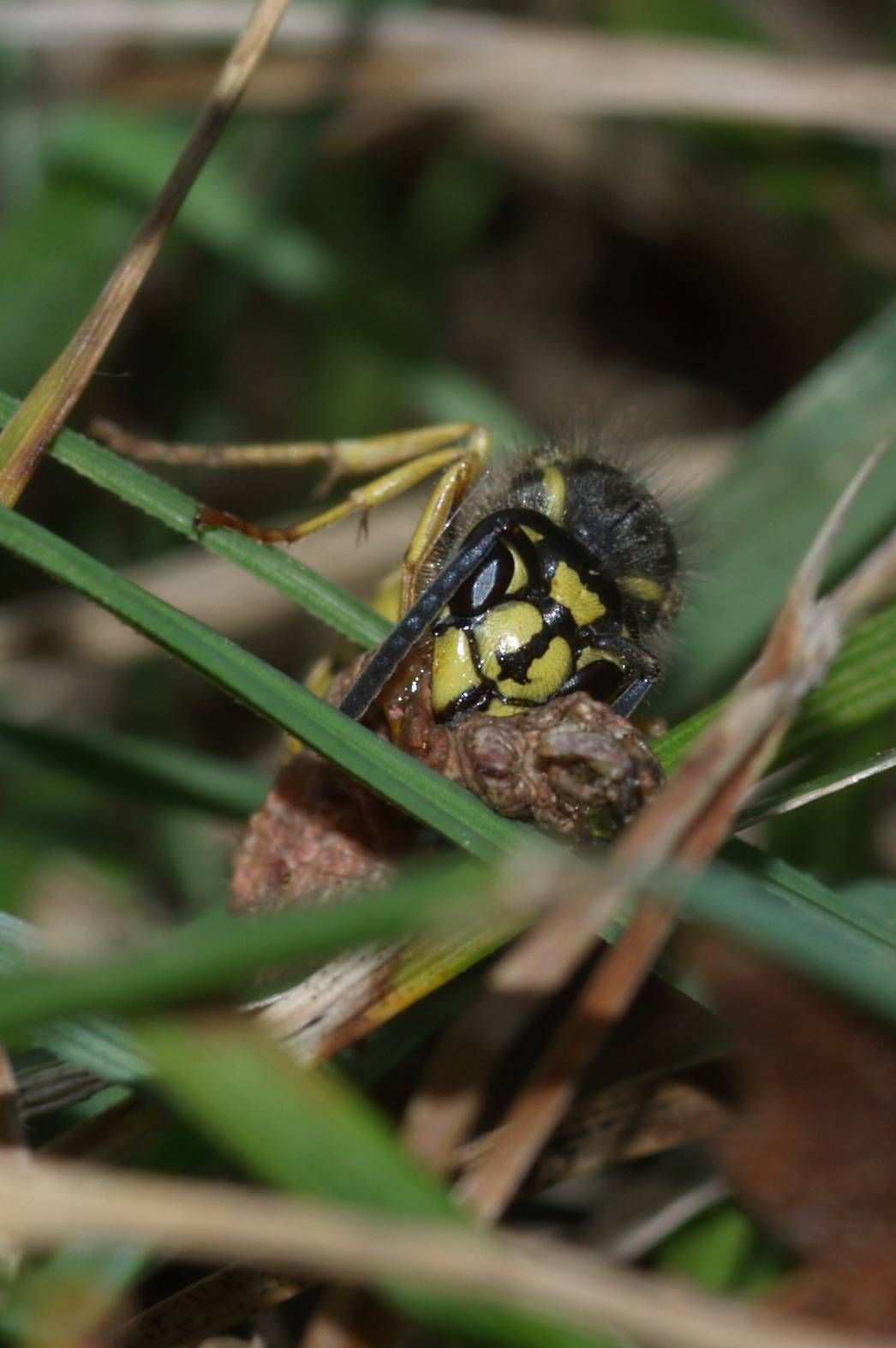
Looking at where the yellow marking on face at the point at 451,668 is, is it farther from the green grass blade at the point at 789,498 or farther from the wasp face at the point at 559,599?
the green grass blade at the point at 789,498

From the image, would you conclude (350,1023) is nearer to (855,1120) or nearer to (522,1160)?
(522,1160)

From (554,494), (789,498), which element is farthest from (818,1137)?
(789,498)

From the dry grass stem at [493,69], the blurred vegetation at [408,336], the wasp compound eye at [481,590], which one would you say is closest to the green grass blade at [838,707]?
the blurred vegetation at [408,336]

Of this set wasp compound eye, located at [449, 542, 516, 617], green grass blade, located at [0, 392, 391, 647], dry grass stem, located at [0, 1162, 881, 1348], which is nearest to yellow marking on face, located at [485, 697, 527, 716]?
wasp compound eye, located at [449, 542, 516, 617]

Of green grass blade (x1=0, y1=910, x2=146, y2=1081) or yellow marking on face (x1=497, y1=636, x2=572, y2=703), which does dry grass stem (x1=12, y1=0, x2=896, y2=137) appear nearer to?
yellow marking on face (x1=497, y1=636, x2=572, y2=703)

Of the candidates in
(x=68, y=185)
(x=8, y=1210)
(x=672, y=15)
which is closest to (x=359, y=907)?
(x=8, y=1210)

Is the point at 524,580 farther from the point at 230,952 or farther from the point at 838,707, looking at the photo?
the point at 230,952
